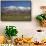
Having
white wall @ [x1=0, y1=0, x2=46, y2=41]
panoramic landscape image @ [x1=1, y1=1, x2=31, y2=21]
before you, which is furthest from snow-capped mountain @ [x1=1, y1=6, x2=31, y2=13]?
white wall @ [x1=0, y1=0, x2=46, y2=41]

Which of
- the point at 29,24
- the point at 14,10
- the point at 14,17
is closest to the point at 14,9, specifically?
the point at 14,10

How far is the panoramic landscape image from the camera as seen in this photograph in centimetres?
267

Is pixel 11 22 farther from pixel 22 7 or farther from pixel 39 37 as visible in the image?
pixel 39 37

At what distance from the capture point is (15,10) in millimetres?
2678

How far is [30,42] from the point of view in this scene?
2512mm

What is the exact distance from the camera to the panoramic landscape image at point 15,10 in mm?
2672

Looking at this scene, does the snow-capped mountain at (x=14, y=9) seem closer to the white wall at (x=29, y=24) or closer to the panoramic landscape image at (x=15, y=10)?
the panoramic landscape image at (x=15, y=10)

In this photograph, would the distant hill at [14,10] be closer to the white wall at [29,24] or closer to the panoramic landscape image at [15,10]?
the panoramic landscape image at [15,10]

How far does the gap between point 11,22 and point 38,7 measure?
492mm

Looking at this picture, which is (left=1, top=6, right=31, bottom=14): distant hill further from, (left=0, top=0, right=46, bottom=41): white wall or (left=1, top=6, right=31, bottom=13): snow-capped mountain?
(left=0, top=0, right=46, bottom=41): white wall

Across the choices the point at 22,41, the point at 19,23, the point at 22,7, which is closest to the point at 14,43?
the point at 22,41

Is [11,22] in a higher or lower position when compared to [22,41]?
higher

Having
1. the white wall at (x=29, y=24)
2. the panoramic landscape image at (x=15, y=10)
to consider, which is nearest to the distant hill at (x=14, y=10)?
the panoramic landscape image at (x=15, y=10)

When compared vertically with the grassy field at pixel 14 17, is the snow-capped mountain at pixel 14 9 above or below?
above
